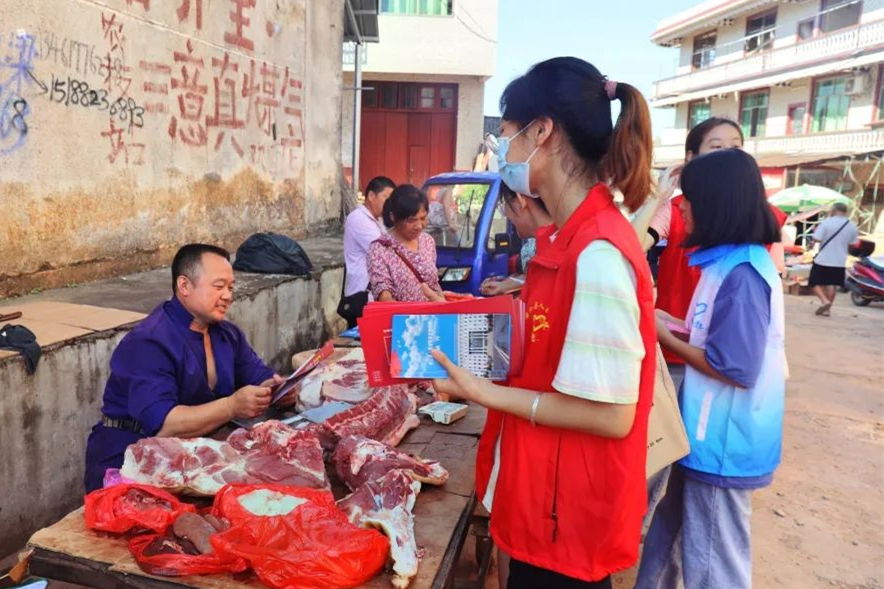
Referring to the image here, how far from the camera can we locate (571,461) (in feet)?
4.78

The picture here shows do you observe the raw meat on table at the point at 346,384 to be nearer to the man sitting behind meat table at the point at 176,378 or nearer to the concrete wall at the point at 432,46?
the man sitting behind meat table at the point at 176,378

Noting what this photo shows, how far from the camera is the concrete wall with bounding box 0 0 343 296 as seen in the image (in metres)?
3.97

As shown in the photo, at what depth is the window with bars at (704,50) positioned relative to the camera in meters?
26.2

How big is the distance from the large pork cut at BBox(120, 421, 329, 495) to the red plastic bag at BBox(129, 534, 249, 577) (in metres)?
0.37

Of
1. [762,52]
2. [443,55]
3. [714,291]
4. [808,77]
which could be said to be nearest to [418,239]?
[714,291]

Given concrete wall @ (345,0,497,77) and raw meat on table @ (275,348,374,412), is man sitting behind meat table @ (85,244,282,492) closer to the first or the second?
raw meat on table @ (275,348,374,412)

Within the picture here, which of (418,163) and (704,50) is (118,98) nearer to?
(418,163)

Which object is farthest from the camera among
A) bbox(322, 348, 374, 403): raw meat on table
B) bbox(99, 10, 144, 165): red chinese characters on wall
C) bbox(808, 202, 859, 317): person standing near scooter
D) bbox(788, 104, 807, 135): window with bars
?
bbox(788, 104, 807, 135): window with bars

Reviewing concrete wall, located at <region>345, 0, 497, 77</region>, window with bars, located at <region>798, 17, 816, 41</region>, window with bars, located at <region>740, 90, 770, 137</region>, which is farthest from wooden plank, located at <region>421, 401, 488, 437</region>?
window with bars, located at <region>740, 90, 770, 137</region>

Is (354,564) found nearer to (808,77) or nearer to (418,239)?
(418,239)

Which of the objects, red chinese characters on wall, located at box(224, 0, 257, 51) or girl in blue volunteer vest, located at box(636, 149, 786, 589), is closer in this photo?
girl in blue volunteer vest, located at box(636, 149, 786, 589)

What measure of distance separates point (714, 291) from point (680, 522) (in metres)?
0.93

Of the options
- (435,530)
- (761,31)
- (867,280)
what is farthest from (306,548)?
(761,31)

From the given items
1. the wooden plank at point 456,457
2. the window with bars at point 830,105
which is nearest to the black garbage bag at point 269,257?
the wooden plank at point 456,457
